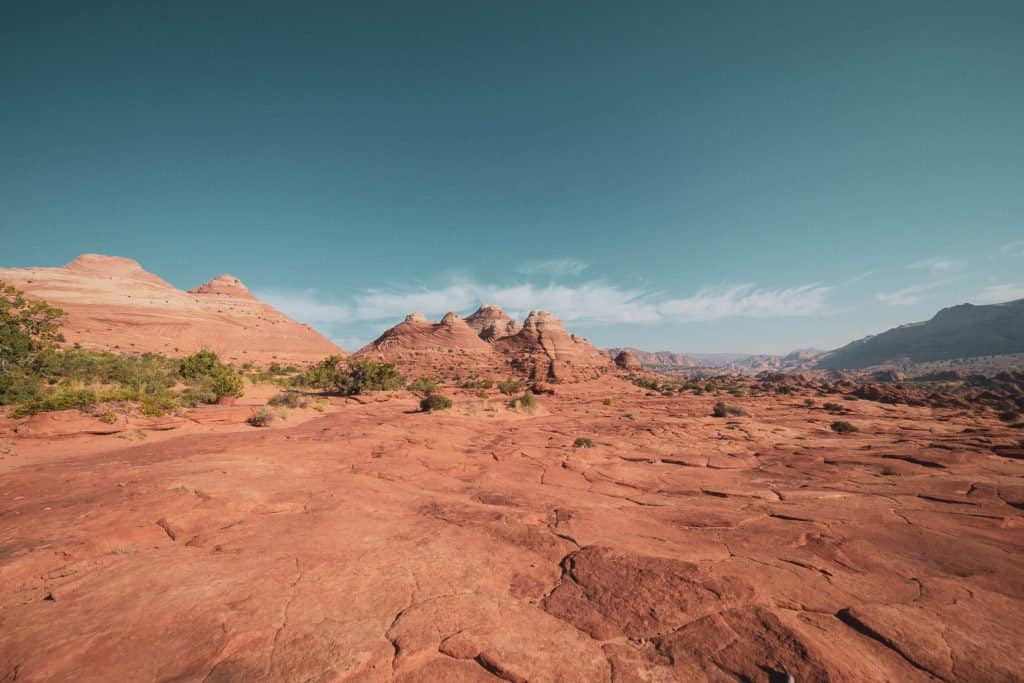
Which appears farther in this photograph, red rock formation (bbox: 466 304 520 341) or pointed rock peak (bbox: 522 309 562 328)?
red rock formation (bbox: 466 304 520 341)

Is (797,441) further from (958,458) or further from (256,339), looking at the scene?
(256,339)

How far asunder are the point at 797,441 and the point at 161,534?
613 inches

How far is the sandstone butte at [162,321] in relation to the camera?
163 ft

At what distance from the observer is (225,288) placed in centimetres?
8756

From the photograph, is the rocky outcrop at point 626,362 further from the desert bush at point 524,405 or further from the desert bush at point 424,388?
the desert bush at point 524,405

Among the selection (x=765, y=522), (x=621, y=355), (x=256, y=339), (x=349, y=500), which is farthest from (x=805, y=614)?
(x=256, y=339)

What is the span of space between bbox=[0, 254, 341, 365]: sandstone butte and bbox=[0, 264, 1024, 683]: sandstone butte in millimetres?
53891

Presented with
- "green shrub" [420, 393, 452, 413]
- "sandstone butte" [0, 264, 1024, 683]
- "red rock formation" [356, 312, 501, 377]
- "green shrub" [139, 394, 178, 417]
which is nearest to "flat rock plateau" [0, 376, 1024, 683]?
"sandstone butte" [0, 264, 1024, 683]

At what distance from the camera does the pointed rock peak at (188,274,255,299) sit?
86688 millimetres

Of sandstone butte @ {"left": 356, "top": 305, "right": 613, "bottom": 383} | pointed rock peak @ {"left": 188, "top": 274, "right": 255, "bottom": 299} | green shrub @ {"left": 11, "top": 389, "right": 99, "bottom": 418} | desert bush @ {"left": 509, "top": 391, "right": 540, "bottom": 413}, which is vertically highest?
pointed rock peak @ {"left": 188, "top": 274, "right": 255, "bottom": 299}

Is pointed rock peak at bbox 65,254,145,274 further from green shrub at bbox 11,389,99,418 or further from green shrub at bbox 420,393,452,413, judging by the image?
green shrub at bbox 420,393,452,413

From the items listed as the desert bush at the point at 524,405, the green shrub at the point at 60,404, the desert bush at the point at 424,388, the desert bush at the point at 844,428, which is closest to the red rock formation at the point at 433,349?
the desert bush at the point at 424,388

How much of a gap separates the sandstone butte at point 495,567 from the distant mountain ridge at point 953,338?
18065 cm

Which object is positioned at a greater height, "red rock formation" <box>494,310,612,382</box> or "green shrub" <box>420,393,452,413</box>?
"red rock formation" <box>494,310,612,382</box>
